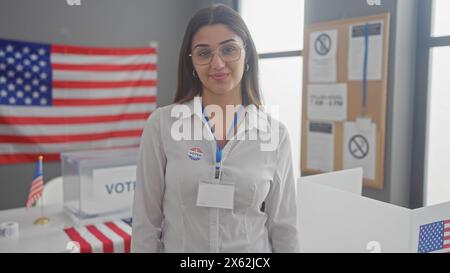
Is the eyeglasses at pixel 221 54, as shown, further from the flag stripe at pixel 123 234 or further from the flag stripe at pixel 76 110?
the flag stripe at pixel 76 110

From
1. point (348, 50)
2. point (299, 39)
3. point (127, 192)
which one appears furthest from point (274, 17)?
point (127, 192)

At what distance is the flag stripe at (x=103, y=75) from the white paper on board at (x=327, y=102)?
88 centimetres

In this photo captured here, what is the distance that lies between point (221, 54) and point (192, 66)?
0.09 metres

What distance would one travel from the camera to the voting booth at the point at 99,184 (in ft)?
4.32

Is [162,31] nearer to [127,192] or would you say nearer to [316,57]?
[127,192]

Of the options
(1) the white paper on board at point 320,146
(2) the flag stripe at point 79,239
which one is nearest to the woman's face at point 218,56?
(2) the flag stripe at point 79,239

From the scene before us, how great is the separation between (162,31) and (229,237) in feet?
1.68

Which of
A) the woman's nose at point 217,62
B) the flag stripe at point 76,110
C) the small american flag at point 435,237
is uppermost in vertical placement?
the woman's nose at point 217,62

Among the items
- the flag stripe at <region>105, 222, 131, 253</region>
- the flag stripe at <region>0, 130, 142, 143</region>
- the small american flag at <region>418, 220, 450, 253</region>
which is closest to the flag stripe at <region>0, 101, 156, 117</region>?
the flag stripe at <region>0, 130, 142, 143</region>

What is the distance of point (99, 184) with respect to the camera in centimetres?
134

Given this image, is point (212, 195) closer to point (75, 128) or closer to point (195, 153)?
point (195, 153)

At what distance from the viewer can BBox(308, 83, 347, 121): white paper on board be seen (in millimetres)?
1609

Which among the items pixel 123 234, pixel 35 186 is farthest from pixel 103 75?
pixel 123 234

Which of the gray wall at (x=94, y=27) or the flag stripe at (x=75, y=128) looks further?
the flag stripe at (x=75, y=128)
